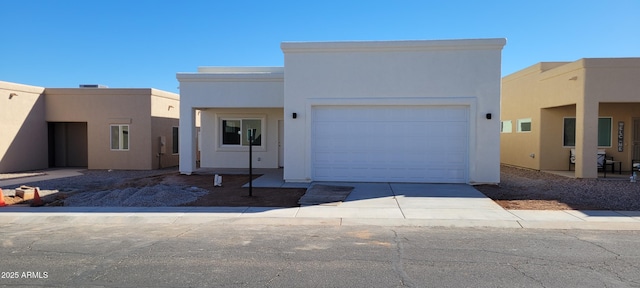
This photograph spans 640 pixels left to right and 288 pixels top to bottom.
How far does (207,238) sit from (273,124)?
1223 centimetres

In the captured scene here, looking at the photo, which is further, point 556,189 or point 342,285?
point 556,189

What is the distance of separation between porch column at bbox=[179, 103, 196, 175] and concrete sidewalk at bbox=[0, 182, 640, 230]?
6.81 meters

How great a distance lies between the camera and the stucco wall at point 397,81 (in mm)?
13695

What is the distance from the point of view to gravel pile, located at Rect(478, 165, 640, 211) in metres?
10.8

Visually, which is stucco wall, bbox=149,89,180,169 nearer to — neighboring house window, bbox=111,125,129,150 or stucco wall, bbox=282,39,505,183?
neighboring house window, bbox=111,125,129,150

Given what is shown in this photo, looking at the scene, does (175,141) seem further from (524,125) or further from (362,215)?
(524,125)

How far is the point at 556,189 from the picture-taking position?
1305 centimetres

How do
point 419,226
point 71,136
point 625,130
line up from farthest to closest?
point 71,136 < point 625,130 < point 419,226

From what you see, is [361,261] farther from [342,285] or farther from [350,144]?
[350,144]

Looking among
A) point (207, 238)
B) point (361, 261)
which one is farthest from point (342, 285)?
point (207, 238)

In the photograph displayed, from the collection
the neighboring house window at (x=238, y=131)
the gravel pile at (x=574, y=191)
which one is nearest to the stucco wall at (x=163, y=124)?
the neighboring house window at (x=238, y=131)

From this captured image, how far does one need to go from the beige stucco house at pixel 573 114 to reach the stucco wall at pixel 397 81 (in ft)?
12.6

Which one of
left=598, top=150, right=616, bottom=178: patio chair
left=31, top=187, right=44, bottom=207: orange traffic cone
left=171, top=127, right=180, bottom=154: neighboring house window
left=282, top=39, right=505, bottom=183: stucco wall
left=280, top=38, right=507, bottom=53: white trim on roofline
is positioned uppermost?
left=280, top=38, right=507, bottom=53: white trim on roofline

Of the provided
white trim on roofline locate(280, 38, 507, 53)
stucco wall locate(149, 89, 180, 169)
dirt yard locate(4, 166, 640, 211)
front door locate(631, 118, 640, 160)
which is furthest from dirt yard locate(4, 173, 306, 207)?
front door locate(631, 118, 640, 160)
